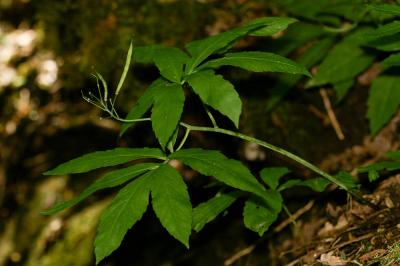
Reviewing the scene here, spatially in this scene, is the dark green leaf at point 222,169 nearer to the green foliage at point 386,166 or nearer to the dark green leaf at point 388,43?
the green foliage at point 386,166

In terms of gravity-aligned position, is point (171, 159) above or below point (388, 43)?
below

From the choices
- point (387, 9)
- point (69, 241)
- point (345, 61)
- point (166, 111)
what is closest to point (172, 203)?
point (166, 111)

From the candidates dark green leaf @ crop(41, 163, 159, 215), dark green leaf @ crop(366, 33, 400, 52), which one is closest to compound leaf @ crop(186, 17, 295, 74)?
dark green leaf @ crop(41, 163, 159, 215)

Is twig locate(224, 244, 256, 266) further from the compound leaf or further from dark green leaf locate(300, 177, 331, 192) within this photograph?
the compound leaf

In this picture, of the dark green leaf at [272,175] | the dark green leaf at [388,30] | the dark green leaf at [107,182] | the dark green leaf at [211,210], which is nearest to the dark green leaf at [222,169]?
the dark green leaf at [107,182]

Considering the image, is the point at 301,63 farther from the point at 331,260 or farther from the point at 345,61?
the point at 331,260

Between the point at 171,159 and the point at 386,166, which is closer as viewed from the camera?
the point at 171,159

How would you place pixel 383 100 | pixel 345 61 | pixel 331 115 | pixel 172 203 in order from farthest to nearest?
pixel 331 115
pixel 345 61
pixel 383 100
pixel 172 203
